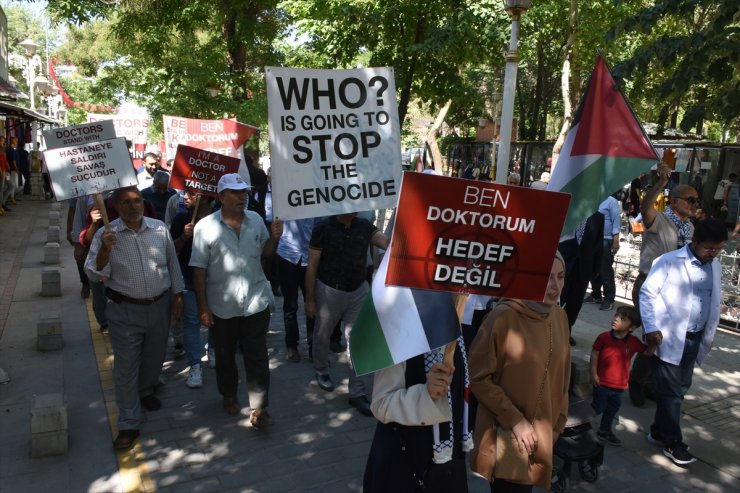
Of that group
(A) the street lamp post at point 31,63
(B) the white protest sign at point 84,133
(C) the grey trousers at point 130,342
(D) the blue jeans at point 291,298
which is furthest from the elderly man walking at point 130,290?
(A) the street lamp post at point 31,63

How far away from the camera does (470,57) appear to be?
11.3 meters

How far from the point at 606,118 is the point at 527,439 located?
2350 mm

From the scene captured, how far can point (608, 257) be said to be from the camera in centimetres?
971

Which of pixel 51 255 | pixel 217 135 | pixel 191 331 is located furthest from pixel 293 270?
pixel 51 255

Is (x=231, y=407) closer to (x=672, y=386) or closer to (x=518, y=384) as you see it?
(x=518, y=384)

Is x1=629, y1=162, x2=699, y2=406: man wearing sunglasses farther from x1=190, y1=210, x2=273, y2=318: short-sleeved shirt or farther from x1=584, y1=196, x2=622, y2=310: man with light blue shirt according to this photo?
x1=190, y1=210, x2=273, y2=318: short-sleeved shirt

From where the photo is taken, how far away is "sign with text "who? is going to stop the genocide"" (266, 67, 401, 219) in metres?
4.38

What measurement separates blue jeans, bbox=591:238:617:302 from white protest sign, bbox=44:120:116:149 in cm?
704

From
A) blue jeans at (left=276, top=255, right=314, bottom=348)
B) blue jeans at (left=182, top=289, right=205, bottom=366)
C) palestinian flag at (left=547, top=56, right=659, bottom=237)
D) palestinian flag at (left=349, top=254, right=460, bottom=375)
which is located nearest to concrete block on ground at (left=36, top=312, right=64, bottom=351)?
blue jeans at (left=182, top=289, right=205, bottom=366)

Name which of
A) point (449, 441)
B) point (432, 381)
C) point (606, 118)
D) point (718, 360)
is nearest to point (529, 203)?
point (432, 381)

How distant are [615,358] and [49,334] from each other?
233 inches

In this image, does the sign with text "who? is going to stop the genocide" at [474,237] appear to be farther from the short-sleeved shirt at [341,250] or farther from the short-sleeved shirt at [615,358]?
the short-sleeved shirt at [341,250]

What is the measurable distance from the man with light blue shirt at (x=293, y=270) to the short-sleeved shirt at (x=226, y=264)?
176 centimetres

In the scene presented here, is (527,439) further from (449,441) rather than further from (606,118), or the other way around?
(606,118)
